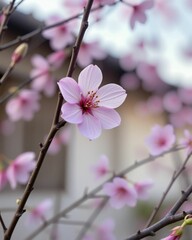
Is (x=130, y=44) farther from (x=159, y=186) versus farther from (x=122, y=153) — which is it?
(x=159, y=186)

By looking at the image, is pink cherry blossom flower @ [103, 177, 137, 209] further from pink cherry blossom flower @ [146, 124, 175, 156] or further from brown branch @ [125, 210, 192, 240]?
brown branch @ [125, 210, 192, 240]

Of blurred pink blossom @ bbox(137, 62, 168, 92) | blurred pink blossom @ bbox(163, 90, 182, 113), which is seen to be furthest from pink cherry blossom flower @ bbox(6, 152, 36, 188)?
blurred pink blossom @ bbox(163, 90, 182, 113)

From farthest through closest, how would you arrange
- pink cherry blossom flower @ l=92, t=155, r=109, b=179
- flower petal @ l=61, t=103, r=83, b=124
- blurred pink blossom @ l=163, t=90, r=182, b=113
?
blurred pink blossom @ l=163, t=90, r=182, b=113 → pink cherry blossom flower @ l=92, t=155, r=109, b=179 → flower petal @ l=61, t=103, r=83, b=124

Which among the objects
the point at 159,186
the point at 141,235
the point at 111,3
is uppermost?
the point at 159,186

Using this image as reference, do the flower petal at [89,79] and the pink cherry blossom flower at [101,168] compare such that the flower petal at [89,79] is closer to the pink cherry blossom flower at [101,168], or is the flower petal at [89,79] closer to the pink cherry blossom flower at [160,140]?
the pink cherry blossom flower at [160,140]

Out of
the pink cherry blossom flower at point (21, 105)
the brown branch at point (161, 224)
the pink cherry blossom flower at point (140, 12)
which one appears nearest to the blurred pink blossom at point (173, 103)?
the pink cherry blossom flower at point (21, 105)

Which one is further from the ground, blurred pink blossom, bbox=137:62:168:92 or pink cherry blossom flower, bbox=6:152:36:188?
blurred pink blossom, bbox=137:62:168:92

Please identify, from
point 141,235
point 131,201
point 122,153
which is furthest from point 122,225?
point 141,235
